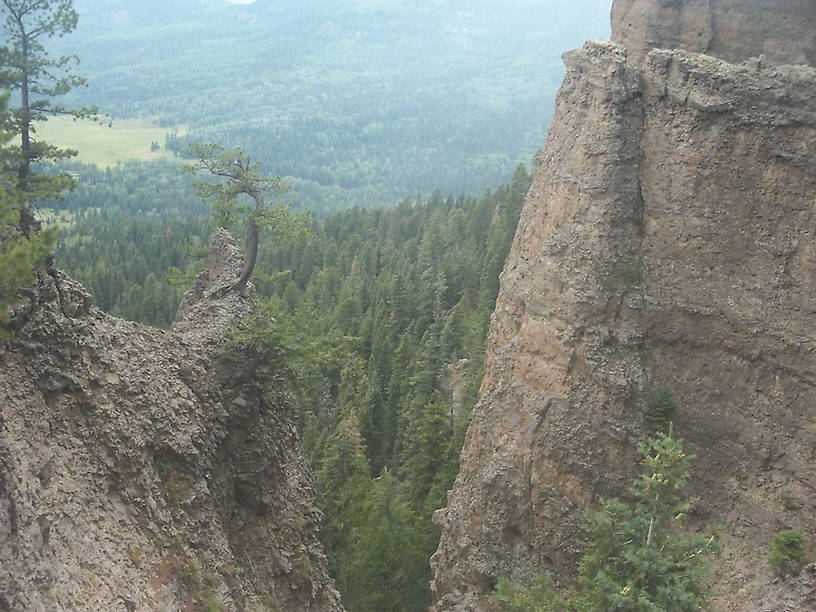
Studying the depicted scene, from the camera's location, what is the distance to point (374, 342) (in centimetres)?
6219

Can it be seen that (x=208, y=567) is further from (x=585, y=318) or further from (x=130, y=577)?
(x=585, y=318)

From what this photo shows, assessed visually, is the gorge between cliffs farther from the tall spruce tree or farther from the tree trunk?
the tall spruce tree

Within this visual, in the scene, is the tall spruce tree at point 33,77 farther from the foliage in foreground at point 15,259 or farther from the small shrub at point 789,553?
the small shrub at point 789,553

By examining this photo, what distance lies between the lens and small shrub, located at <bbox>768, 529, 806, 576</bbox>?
18.5 metres

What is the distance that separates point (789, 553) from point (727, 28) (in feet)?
52.3

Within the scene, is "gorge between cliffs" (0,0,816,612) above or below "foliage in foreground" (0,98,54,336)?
below

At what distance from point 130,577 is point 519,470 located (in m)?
13.2

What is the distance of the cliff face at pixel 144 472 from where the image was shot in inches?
495

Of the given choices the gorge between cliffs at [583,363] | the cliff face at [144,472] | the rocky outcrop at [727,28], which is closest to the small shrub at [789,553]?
the gorge between cliffs at [583,363]

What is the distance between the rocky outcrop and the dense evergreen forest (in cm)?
1307

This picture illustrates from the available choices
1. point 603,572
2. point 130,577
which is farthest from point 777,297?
point 130,577

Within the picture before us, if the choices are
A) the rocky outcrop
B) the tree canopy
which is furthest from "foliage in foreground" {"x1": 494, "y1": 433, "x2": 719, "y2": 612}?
the rocky outcrop

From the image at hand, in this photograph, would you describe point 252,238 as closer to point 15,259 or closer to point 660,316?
point 15,259

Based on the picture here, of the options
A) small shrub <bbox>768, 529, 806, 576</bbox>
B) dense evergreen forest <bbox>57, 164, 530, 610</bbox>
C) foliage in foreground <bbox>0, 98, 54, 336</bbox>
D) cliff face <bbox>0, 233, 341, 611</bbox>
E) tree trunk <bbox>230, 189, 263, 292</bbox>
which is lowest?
dense evergreen forest <bbox>57, 164, 530, 610</bbox>
